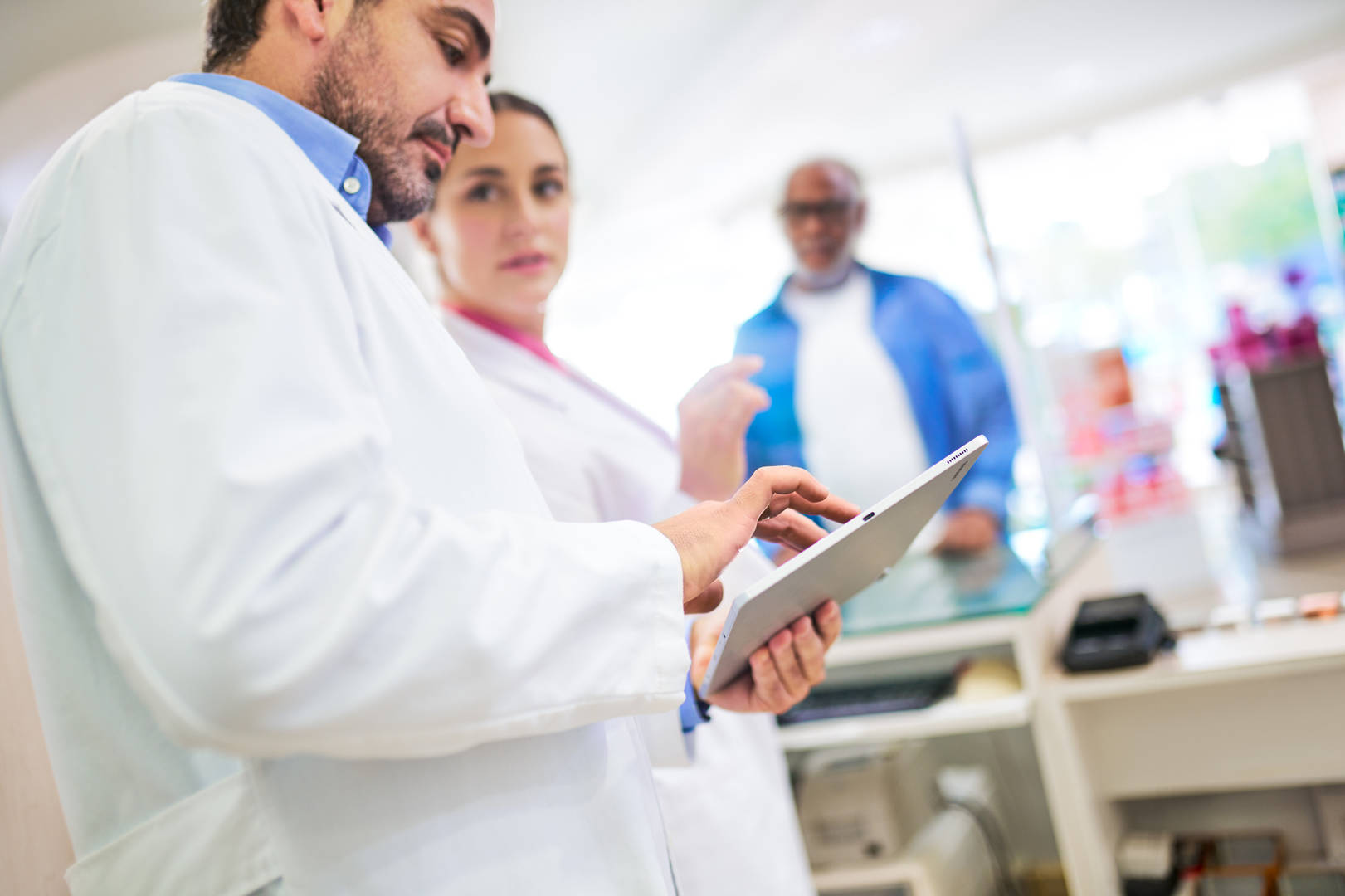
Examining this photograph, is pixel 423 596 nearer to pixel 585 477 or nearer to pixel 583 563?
pixel 583 563

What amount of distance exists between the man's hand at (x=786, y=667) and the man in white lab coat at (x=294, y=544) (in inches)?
8.1

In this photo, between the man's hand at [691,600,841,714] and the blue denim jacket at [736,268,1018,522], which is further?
the blue denim jacket at [736,268,1018,522]

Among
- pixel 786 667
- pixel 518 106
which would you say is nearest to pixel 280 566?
pixel 786 667

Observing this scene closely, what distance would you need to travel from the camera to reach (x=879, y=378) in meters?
2.26

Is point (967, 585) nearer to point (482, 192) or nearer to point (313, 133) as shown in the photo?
point (482, 192)

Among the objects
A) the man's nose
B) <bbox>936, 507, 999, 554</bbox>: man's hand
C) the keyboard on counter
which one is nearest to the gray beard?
<bbox>936, 507, 999, 554</bbox>: man's hand

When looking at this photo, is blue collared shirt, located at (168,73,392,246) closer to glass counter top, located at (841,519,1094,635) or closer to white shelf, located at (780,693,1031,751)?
glass counter top, located at (841,519,1094,635)

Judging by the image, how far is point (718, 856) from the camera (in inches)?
45.0

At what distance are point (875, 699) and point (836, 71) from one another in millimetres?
3352

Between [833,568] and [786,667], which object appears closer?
[833,568]

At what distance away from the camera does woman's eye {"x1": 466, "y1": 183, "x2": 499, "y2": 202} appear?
1.27 metres

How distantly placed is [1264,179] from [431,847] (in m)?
7.37

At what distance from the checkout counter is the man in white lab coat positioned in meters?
0.99

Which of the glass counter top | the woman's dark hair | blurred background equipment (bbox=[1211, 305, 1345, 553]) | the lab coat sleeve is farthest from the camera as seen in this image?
blurred background equipment (bbox=[1211, 305, 1345, 553])
